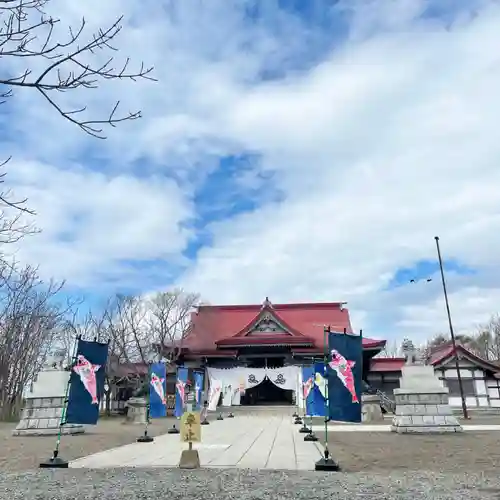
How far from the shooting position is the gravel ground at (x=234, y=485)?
529 centimetres

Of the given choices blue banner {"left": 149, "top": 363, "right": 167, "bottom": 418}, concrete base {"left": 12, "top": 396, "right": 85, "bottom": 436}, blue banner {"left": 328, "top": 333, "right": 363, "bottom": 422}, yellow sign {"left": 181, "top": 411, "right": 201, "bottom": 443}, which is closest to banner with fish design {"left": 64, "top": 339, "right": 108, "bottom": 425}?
yellow sign {"left": 181, "top": 411, "right": 201, "bottom": 443}

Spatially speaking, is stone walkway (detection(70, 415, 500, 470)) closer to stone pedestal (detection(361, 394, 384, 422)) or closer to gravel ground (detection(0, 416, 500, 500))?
gravel ground (detection(0, 416, 500, 500))

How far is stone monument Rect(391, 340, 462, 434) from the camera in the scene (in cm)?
1405

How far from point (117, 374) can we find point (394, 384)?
58.9 ft

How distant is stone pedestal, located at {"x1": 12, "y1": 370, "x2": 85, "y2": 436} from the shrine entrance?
1795 centimetres

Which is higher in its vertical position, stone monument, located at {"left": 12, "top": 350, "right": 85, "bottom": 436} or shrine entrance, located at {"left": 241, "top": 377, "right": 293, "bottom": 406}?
shrine entrance, located at {"left": 241, "top": 377, "right": 293, "bottom": 406}

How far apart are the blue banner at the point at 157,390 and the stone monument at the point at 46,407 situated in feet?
8.07

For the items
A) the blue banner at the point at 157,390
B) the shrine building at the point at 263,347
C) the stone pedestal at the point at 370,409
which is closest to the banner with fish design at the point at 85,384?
the blue banner at the point at 157,390

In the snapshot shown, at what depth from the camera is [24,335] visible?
77.9ft

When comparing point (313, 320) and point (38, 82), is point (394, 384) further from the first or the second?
point (38, 82)

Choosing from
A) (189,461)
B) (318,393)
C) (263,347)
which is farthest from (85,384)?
(263,347)

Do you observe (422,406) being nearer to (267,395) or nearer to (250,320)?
(267,395)

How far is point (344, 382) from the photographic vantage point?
8508 mm

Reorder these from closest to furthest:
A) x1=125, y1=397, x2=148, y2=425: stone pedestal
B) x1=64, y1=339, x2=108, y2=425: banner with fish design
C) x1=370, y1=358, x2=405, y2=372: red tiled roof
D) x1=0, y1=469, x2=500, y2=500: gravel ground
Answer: x1=0, y1=469, x2=500, y2=500: gravel ground → x1=64, y1=339, x2=108, y2=425: banner with fish design → x1=125, y1=397, x2=148, y2=425: stone pedestal → x1=370, y1=358, x2=405, y2=372: red tiled roof
